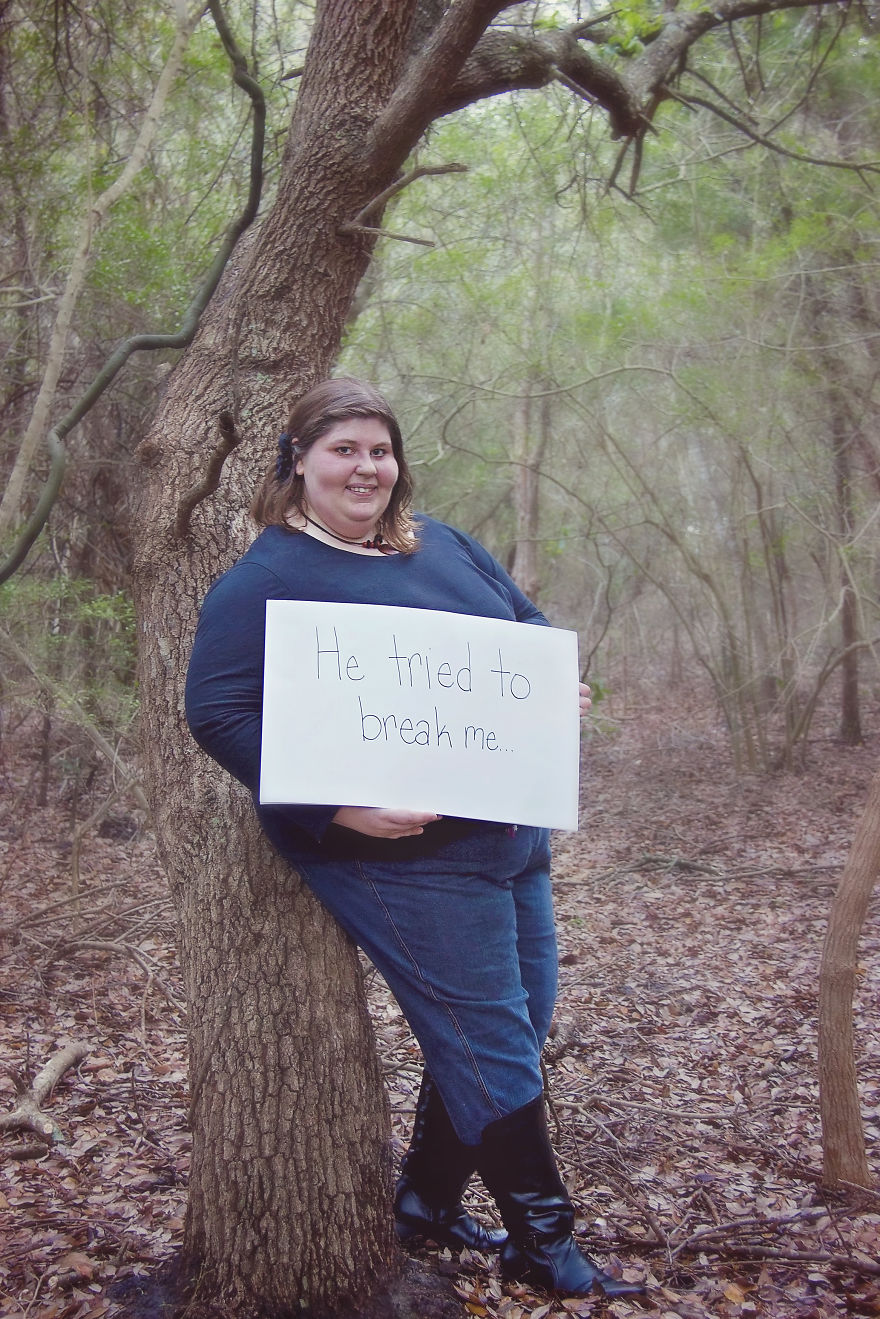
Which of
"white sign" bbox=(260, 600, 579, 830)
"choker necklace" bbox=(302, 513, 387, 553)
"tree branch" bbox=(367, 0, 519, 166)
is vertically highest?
"tree branch" bbox=(367, 0, 519, 166)

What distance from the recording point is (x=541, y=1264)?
2109 millimetres

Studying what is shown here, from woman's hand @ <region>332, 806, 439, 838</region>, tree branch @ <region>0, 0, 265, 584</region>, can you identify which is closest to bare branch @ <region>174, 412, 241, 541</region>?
tree branch @ <region>0, 0, 265, 584</region>

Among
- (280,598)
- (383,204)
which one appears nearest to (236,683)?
(280,598)

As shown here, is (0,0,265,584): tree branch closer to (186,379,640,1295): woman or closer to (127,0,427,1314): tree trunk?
(127,0,427,1314): tree trunk

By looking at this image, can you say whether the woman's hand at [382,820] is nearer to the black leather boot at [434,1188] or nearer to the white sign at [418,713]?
the white sign at [418,713]

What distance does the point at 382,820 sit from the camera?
6.27 feet

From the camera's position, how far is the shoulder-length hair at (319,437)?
2119 millimetres

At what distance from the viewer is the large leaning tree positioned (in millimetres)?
2066

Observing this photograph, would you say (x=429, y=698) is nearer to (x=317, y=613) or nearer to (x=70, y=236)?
(x=317, y=613)

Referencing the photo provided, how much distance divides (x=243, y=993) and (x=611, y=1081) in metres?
2.08

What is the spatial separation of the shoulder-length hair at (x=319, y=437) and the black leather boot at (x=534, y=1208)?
1204 millimetres

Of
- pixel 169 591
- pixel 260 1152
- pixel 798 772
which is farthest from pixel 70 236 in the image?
pixel 798 772

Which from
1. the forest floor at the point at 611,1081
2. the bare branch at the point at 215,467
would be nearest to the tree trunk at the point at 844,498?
the forest floor at the point at 611,1081

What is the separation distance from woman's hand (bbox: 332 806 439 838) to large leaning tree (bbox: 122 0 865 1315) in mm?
345
